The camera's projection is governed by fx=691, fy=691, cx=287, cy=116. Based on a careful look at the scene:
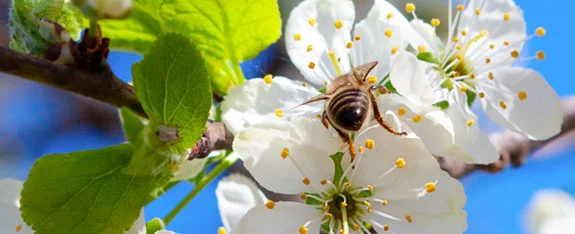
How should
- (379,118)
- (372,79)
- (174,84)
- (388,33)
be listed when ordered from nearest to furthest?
1. (174,84)
2. (379,118)
3. (372,79)
4. (388,33)

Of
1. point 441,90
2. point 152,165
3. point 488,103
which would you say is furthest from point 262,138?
point 488,103

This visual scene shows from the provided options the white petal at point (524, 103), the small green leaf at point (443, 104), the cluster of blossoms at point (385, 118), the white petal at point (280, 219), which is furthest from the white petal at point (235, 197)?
the white petal at point (524, 103)

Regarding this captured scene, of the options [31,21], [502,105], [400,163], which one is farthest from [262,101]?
[502,105]

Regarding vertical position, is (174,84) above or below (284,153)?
above

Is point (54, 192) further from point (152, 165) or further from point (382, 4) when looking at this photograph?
point (382, 4)

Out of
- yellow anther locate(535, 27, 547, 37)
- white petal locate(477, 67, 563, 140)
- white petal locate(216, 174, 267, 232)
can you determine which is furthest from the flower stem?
yellow anther locate(535, 27, 547, 37)

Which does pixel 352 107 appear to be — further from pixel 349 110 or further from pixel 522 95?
pixel 522 95

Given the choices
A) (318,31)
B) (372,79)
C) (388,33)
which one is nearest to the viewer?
(372,79)

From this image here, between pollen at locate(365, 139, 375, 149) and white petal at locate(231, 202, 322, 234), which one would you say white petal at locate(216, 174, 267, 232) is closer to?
white petal at locate(231, 202, 322, 234)
